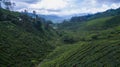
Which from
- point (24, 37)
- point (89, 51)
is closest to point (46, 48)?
point (24, 37)

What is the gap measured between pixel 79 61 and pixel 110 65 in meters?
23.9

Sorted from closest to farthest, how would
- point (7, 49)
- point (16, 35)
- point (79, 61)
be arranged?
point (79, 61) → point (7, 49) → point (16, 35)

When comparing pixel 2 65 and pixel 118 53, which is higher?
pixel 118 53

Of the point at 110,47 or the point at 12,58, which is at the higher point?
the point at 110,47

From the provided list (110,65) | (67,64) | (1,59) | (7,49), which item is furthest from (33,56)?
(110,65)

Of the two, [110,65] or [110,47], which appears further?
[110,47]

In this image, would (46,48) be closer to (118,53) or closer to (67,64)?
(67,64)

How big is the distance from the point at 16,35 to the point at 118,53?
98.6 meters

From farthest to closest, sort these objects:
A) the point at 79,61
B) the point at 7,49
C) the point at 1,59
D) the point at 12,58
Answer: the point at 7,49, the point at 12,58, the point at 1,59, the point at 79,61

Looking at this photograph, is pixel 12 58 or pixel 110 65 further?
pixel 12 58

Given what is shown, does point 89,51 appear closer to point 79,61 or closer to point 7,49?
point 79,61

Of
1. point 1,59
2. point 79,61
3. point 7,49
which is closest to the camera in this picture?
point 79,61

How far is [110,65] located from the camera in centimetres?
10169

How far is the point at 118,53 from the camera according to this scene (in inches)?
4466
